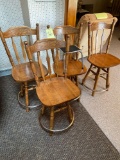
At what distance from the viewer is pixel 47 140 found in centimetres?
143

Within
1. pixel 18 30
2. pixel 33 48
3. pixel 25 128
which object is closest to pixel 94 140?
pixel 25 128

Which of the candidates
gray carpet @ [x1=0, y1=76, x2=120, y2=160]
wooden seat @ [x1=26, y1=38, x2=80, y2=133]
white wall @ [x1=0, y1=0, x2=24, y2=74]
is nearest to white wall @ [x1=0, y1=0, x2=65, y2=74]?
white wall @ [x1=0, y1=0, x2=24, y2=74]

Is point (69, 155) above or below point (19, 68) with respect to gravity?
below

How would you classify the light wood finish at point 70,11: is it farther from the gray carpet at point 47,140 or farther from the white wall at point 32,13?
the gray carpet at point 47,140

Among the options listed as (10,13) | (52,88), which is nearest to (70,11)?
(10,13)

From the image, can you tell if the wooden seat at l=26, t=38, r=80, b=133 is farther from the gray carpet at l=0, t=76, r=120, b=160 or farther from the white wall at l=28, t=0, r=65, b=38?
the white wall at l=28, t=0, r=65, b=38

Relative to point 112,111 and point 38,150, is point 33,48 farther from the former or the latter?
point 112,111

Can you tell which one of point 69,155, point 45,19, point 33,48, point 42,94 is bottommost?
point 69,155

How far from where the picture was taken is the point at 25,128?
Result: 154 centimetres

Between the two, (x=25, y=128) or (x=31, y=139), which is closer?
(x=31, y=139)

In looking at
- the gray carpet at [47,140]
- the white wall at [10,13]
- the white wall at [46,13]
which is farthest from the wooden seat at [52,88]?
the white wall at [10,13]

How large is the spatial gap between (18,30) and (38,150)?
130cm

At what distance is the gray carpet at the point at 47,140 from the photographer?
1.31 metres

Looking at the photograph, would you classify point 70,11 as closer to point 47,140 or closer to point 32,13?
point 32,13
